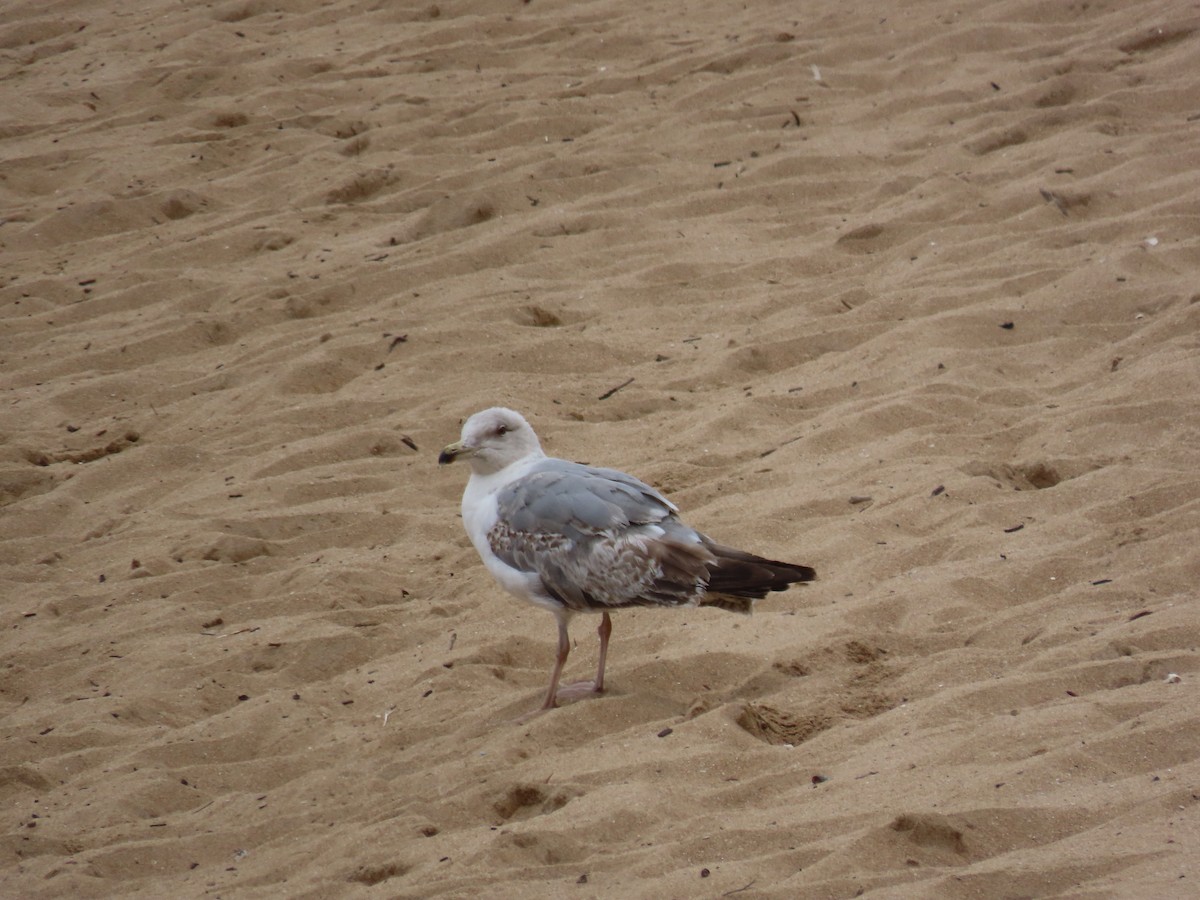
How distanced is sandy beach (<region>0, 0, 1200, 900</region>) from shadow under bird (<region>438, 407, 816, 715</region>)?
26 cm

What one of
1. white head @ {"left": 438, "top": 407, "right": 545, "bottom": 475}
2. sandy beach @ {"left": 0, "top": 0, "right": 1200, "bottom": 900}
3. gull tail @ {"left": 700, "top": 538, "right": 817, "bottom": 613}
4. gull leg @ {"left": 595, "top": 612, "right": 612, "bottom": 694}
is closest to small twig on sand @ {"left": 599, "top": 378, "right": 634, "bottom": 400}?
sandy beach @ {"left": 0, "top": 0, "right": 1200, "bottom": 900}

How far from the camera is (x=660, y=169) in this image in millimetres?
7648

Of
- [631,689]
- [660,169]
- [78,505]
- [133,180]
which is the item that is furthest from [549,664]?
[133,180]

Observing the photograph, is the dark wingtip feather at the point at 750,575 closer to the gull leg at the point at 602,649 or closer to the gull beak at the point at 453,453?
the gull leg at the point at 602,649

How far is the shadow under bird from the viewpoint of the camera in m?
4.36

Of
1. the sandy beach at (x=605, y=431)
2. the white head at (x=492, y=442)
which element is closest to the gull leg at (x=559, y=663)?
the sandy beach at (x=605, y=431)

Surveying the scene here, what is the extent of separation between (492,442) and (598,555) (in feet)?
2.01

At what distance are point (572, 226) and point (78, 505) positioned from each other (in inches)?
105

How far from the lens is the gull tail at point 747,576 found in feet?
14.1

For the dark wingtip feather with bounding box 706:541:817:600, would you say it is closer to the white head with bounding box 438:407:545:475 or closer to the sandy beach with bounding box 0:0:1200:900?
the sandy beach with bounding box 0:0:1200:900

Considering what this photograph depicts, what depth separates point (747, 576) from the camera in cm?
431

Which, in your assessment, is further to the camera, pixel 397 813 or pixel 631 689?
pixel 631 689

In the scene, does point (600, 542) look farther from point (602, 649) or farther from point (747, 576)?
point (747, 576)

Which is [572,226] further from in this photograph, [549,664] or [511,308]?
[549,664]
